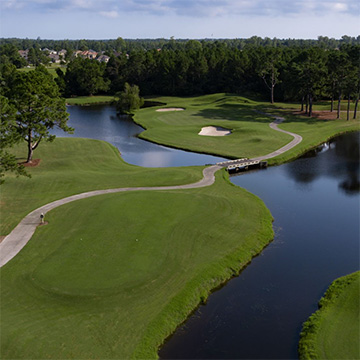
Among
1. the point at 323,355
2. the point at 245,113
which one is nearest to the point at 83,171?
the point at 323,355

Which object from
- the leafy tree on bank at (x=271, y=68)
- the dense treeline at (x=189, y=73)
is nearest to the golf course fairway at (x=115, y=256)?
the leafy tree on bank at (x=271, y=68)

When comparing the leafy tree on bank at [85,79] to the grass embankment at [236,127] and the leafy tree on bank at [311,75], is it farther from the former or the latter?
the leafy tree on bank at [311,75]

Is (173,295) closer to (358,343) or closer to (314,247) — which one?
(358,343)

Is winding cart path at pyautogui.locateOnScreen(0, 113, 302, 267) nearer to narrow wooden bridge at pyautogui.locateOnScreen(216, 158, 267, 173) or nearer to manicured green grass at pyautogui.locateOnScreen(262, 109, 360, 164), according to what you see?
narrow wooden bridge at pyautogui.locateOnScreen(216, 158, 267, 173)

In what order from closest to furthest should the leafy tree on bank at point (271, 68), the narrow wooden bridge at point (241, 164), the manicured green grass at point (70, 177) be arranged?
the manicured green grass at point (70, 177), the narrow wooden bridge at point (241, 164), the leafy tree on bank at point (271, 68)

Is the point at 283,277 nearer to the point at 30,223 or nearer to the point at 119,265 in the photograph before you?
the point at 119,265

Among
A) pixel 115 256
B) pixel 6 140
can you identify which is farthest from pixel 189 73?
pixel 115 256
